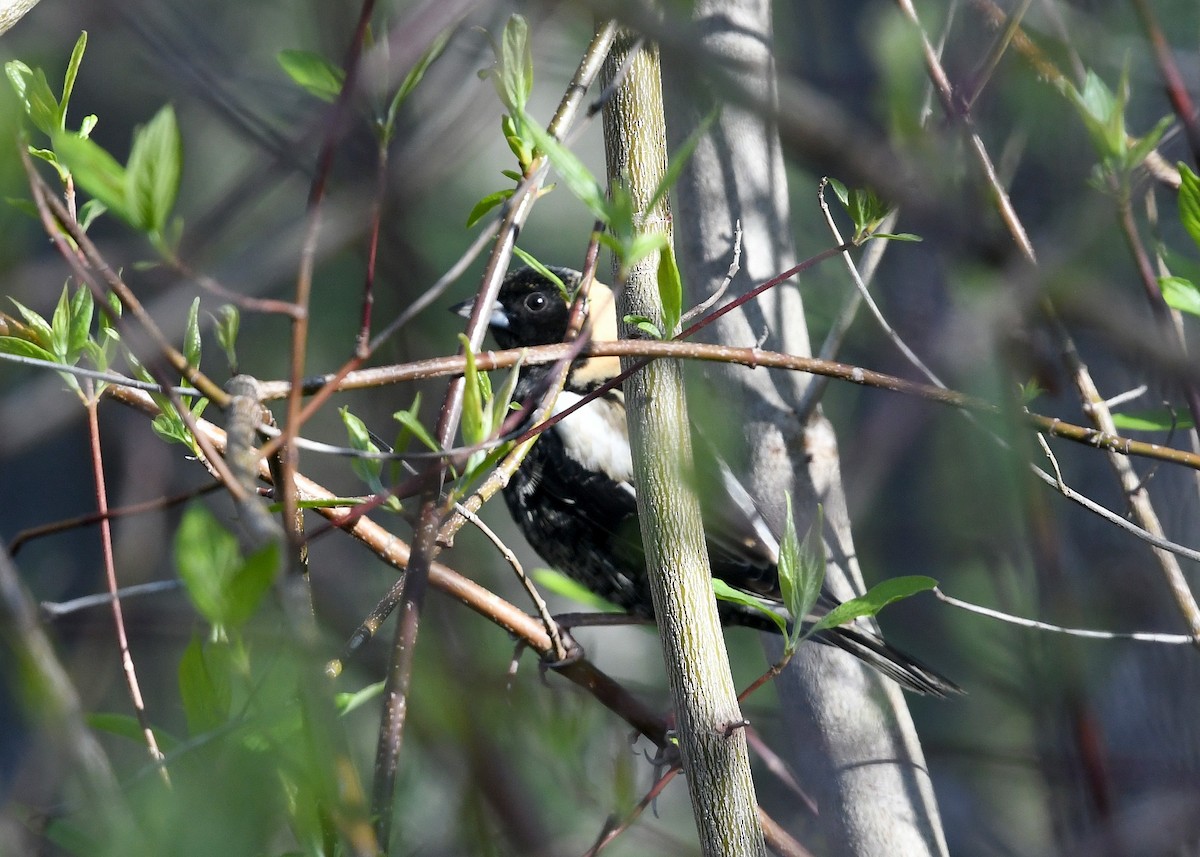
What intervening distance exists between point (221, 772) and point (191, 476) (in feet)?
15.8

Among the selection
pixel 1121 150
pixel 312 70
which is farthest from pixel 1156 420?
pixel 312 70

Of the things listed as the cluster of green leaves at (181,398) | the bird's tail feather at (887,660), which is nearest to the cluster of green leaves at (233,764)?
the cluster of green leaves at (181,398)

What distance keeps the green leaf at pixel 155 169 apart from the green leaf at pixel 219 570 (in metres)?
0.20

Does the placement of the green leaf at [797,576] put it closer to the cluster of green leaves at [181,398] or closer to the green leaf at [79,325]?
the cluster of green leaves at [181,398]

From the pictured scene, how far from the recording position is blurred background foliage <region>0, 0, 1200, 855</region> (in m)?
0.79

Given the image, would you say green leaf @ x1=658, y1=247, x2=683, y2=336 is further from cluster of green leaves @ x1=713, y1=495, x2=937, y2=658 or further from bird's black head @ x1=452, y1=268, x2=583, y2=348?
bird's black head @ x1=452, y1=268, x2=583, y2=348

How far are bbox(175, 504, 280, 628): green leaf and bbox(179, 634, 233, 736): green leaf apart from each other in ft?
0.88

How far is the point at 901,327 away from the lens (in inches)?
91.3

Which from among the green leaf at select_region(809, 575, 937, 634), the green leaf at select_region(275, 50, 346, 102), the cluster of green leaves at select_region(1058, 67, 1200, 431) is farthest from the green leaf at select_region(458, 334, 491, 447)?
the cluster of green leaves at select_region(1058, 67, 1200, 431)

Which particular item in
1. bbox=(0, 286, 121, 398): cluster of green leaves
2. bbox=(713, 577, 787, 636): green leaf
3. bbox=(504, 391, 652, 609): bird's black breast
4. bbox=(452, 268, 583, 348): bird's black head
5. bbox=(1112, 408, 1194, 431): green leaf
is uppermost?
bbox=(0, 286, 121, 398): cluster of green leaves

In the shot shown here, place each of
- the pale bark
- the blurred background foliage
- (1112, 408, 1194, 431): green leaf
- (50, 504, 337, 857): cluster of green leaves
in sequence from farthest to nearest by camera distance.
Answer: the pale bark, (1112, 408, 1194, 431): green leaf, the blurred background foliage, (50, 504, 337, 857): cluster of green leaves

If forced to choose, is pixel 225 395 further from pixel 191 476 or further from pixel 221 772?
pixel 191 476

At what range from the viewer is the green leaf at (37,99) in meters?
1.06

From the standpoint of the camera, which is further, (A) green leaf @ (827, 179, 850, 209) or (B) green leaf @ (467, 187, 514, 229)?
(A) green leaf @ (827, 179, 850, 209)
